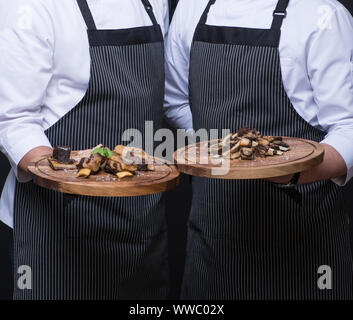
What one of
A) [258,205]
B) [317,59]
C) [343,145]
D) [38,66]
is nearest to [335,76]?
[317,59]

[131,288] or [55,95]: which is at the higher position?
[55,95]

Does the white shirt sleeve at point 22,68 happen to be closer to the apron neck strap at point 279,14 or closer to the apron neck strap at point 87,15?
the apron neck strap at point 87,15

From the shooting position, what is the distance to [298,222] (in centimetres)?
204

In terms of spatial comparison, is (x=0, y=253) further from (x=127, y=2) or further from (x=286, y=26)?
(x=286, y=26)

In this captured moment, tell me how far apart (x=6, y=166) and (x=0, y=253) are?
14.5 inches

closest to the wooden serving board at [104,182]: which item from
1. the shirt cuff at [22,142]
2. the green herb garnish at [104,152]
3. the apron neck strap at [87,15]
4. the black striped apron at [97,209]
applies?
the green herb garnish at [104,152]

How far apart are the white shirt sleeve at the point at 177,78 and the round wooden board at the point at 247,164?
1.69 feet

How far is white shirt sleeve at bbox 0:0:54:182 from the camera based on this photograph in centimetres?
190

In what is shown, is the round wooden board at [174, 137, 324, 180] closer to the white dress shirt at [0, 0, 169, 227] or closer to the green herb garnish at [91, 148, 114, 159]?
the green herb garnish at [91, 148, 114, 159]

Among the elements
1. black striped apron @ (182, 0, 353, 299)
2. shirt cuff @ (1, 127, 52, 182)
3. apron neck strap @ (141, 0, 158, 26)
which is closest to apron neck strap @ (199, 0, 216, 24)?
black striped apron @ (182, 0, 353, 299)

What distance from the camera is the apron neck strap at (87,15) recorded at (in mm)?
1969

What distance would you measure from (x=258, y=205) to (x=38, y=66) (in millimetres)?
714

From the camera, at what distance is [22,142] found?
1875mm
